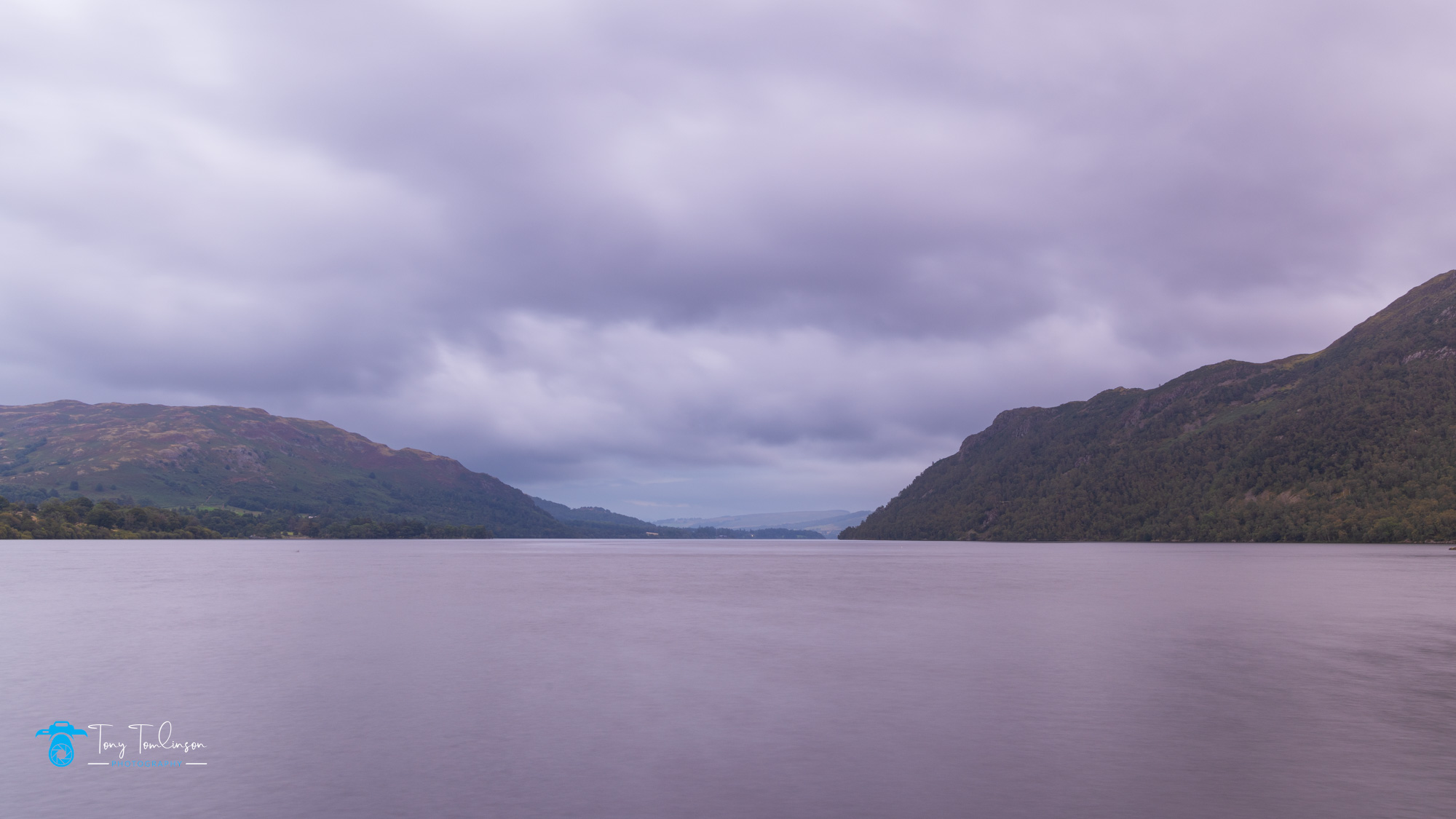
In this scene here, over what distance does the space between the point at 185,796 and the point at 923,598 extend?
63.2 m

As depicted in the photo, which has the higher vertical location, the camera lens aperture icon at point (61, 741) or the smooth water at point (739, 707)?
the camera lens aperture icon at point (61, 741)

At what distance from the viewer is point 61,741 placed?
80.4ft

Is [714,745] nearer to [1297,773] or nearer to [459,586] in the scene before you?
[1297,773]

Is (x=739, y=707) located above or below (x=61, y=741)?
below

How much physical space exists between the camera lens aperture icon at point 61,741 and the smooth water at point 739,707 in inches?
11.0

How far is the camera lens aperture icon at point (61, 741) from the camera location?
22.8m

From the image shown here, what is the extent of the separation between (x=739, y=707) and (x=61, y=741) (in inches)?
793

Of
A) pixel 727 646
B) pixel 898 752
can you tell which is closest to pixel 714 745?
pixel 898 752

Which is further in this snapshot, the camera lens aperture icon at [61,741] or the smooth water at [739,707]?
the camera lens aperture icon at [61,741]

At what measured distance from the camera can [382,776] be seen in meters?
21.5

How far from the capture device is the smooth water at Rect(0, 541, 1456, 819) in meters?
20.0

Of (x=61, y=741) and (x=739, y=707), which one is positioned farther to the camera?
(x=739, y=707)

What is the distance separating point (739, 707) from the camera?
3012 centimetres

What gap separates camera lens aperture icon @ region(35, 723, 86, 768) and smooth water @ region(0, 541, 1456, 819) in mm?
279
